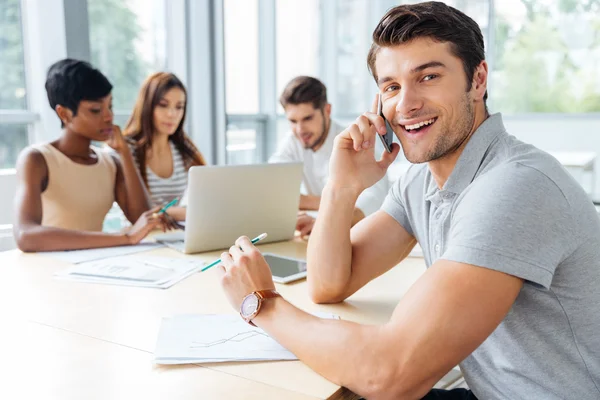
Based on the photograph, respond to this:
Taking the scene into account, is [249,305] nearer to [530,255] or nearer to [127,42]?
[530,255]

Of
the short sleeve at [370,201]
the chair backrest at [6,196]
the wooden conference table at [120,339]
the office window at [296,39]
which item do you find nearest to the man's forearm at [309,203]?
the short sleeve at [370,201]

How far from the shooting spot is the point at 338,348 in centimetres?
90

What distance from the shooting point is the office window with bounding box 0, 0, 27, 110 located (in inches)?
111

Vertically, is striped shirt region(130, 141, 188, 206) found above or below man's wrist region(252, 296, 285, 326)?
below

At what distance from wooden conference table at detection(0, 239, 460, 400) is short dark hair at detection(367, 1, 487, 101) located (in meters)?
0.56

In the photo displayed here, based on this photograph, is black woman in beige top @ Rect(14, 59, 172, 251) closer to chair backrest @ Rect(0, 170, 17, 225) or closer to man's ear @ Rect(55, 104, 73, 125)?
man's ear @ Rect(55, 104, 73, 125)

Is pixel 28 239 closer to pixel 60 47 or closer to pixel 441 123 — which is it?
pixel 441 123

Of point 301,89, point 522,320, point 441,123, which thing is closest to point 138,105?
point 301,89

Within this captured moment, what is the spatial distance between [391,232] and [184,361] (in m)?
0.62

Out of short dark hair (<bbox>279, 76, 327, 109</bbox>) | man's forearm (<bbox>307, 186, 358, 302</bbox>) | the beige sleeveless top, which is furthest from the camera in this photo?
short dark hair (<bbox>279, 76, 327, 109</bbox>)

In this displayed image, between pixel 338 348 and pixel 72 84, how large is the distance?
1686 mm

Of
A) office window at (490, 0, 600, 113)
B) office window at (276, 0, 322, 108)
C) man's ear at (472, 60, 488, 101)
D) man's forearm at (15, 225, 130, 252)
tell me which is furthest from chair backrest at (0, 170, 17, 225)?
office window at (490, 0, 600, 113)

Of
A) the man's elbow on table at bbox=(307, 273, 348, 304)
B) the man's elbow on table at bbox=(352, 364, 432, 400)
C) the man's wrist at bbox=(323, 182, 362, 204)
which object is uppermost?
the man's wrist at bbox=(323, 182, 362, 204)

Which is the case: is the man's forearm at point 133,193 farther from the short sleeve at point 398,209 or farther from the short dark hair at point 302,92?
the short sleeve at point 398,209
